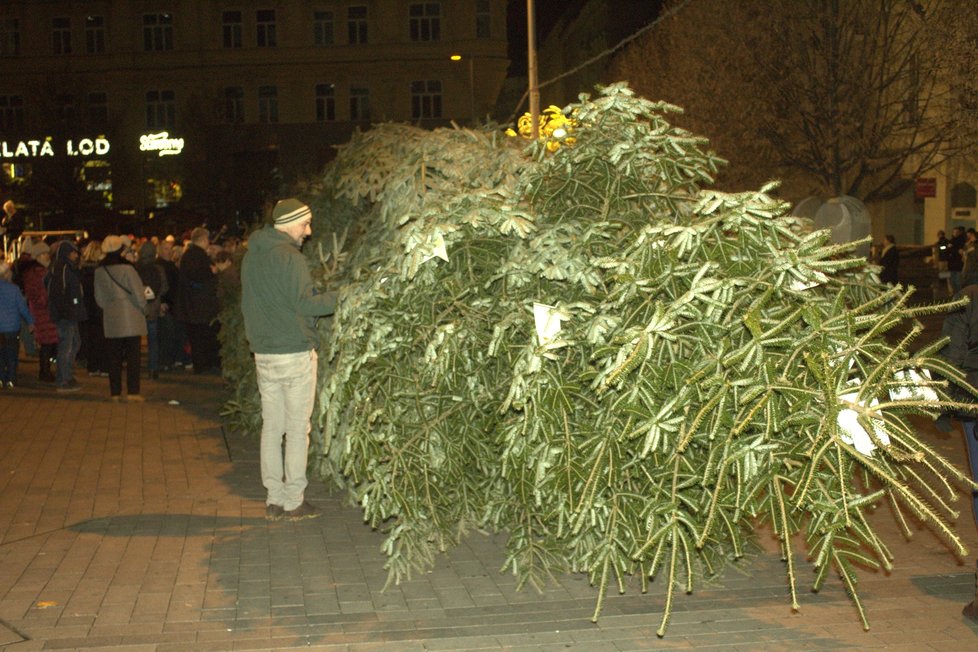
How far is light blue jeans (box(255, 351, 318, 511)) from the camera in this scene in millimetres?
→ 7672

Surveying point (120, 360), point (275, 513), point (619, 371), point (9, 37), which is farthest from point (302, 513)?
point (9, 37)

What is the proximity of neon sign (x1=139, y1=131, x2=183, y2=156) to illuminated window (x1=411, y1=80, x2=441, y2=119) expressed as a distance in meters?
12.0

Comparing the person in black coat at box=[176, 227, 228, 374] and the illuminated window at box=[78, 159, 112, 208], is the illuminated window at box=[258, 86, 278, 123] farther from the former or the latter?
the person in black coat at box=[176, 227, 228, 374]

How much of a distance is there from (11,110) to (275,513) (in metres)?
60.6

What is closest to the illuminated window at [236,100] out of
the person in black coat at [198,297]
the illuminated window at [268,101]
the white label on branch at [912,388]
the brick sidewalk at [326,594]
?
the illuminated window at [268,101]

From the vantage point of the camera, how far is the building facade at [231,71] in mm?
58406

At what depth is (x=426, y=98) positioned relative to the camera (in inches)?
2366

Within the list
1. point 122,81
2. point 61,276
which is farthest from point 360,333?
point 122,81

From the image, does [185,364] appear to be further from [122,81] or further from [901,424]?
[122,81]

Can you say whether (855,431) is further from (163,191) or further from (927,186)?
(163,191)

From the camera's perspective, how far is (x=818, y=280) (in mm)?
5164

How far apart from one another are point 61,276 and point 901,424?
12244 mm

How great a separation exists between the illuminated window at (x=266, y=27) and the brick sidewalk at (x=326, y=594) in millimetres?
54059

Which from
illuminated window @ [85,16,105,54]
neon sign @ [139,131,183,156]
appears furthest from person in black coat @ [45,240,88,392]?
illuminated window @ [85,16,105,54]
